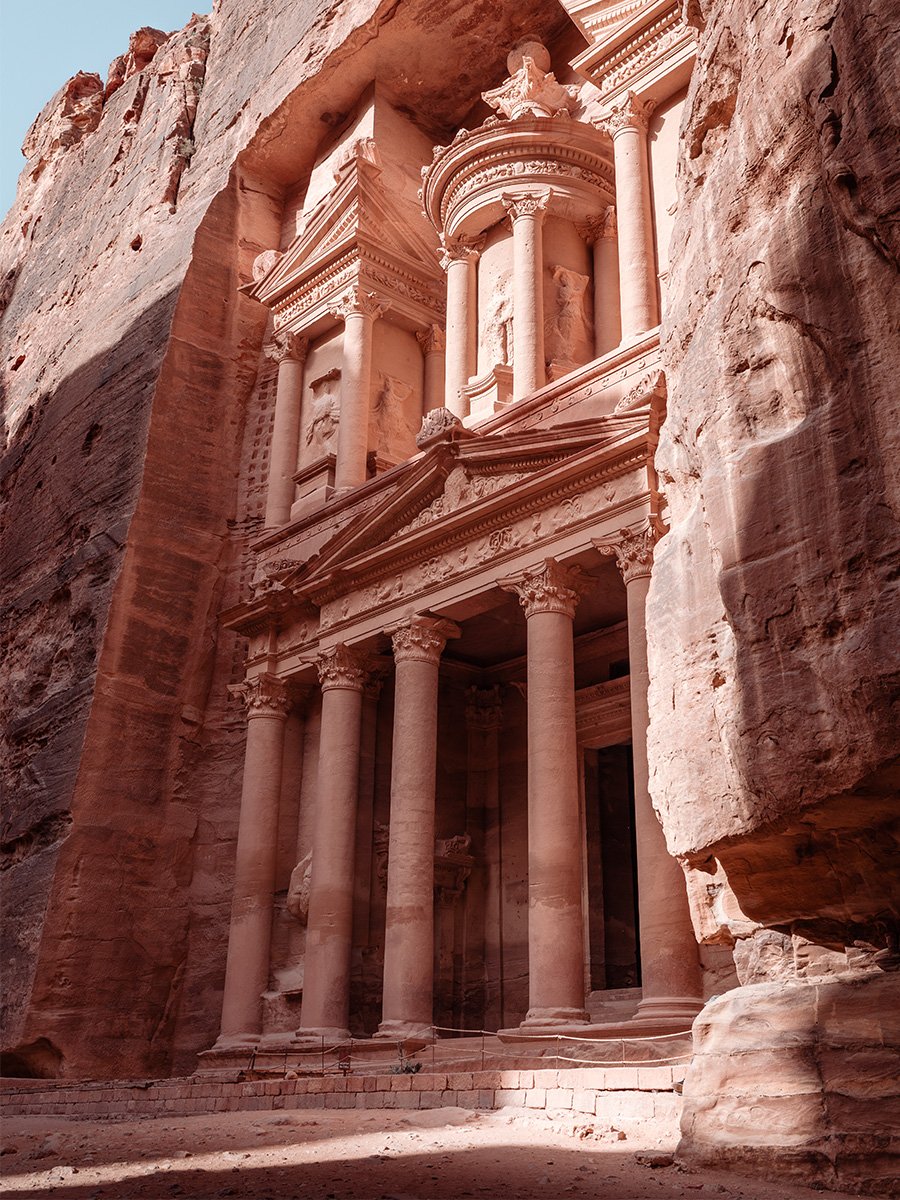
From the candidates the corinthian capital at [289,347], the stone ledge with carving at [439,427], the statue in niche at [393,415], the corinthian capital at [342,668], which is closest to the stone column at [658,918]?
the stone ledge with carving at [439,427]

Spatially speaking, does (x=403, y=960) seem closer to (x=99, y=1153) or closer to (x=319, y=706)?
(x=319, y=706)

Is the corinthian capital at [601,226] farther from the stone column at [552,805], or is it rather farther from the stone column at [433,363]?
the stone column at [552,805]

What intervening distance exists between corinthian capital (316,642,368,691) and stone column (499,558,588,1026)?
336 cm

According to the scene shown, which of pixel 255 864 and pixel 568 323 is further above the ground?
pixel 568 323

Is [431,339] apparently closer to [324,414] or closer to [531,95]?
[324,414]

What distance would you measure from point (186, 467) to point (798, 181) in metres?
18.3

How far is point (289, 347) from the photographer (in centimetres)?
2377

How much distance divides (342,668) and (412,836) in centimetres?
323

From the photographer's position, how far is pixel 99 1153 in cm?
845

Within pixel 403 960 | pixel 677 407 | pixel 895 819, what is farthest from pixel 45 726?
pixel 895 819

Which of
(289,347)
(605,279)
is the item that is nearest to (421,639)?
(605,279)

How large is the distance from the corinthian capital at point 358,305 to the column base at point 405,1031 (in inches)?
521

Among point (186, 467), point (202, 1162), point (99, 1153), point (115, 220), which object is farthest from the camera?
point (115, 220)

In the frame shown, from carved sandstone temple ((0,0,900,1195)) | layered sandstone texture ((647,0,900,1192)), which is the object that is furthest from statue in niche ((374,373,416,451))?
layered sandstone texture ((647,0,900,1192))
